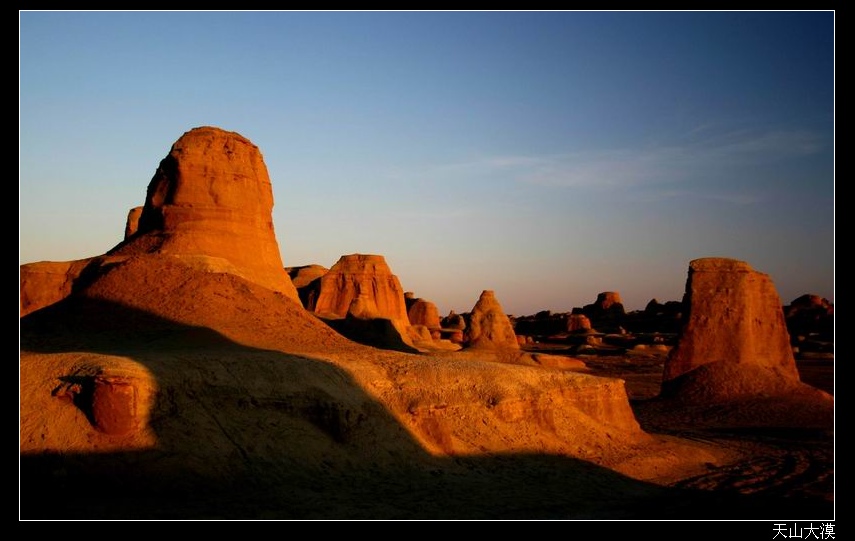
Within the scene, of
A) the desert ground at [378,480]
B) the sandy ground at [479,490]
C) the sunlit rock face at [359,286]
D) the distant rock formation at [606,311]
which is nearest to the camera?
the sandy ground at [479,490]

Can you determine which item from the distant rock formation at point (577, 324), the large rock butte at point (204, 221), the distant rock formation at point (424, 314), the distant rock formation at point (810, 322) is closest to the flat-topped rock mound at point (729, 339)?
the large rock butte at point (204, 221)

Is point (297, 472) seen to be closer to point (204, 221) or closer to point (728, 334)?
point (728, 334)

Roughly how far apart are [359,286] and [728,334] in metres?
32.9

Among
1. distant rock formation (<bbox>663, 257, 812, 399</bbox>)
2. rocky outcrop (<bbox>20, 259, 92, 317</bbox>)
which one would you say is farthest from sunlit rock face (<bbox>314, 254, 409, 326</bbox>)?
distant rock formation (<bbox>663, 257, 812, 399</bbox>)

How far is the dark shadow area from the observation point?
10242 mm

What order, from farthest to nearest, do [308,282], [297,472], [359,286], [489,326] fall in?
[308,282] < [359,286] < [489,326] < [297,472]

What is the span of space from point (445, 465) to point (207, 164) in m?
18.0

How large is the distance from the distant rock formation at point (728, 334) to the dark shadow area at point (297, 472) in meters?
10.1

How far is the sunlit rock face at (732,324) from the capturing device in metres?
23.5

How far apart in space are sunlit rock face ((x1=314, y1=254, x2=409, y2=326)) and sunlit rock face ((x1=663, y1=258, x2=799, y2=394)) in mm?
29482

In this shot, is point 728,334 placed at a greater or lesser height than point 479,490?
greater

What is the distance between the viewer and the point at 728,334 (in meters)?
23.6

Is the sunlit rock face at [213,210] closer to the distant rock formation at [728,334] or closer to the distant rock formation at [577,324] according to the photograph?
the distant rock formation at [728,334]

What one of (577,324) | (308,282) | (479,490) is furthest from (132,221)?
(577,324)
